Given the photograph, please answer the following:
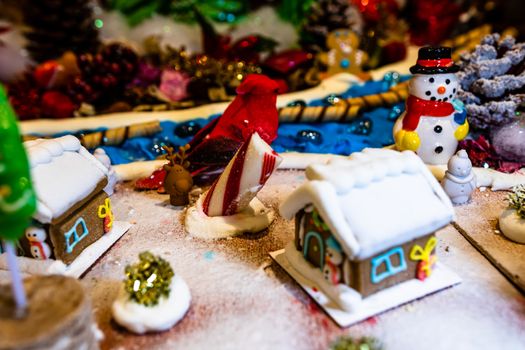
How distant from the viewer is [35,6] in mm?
3195

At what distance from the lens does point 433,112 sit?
2.26 meters

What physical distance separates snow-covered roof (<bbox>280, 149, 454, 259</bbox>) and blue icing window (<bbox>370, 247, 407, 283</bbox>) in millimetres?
48

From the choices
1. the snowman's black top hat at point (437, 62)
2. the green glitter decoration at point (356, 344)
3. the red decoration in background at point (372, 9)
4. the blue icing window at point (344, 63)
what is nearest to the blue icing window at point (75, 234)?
the green glitter decoration at point (356, 344)

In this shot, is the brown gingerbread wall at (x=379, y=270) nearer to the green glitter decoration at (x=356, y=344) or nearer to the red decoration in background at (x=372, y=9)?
the green glitter decoration at (x=356, y=344)

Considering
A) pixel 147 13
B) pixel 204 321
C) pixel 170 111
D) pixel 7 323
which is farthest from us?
pixel 147 13

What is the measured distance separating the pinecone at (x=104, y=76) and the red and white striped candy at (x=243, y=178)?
1.28m

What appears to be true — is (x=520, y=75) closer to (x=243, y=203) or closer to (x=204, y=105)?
(x=243, y=203)

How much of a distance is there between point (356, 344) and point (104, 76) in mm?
2192

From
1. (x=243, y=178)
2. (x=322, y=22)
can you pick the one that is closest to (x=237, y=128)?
(x=243, y=178)

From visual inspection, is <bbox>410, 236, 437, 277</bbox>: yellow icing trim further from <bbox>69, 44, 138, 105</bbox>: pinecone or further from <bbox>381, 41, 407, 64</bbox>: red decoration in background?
<bbox>381, 41, 407, 64</bbox>: red decoration in background

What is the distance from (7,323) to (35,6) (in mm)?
2535

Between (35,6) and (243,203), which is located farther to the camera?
(35,6)

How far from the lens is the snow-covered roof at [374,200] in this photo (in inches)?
Result: 56.6

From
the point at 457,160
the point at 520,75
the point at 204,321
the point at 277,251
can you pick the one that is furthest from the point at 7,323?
the point at 520,75
